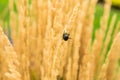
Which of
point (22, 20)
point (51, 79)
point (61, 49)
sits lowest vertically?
point (51, 79)

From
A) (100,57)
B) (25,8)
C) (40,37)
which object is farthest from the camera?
(100,57)

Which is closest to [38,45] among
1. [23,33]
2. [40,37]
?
[40,37]

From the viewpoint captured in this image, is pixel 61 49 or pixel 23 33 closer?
pixel 61 49

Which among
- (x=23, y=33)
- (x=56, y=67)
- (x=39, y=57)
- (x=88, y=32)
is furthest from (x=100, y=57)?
(x=56, y=67)

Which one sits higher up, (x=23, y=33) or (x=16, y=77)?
(x=23, y=33)

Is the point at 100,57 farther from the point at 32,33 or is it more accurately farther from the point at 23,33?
the point at 23,33

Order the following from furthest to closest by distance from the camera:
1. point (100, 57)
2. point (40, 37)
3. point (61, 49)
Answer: point (100, 57), point (40, 37), point (61, 49)
